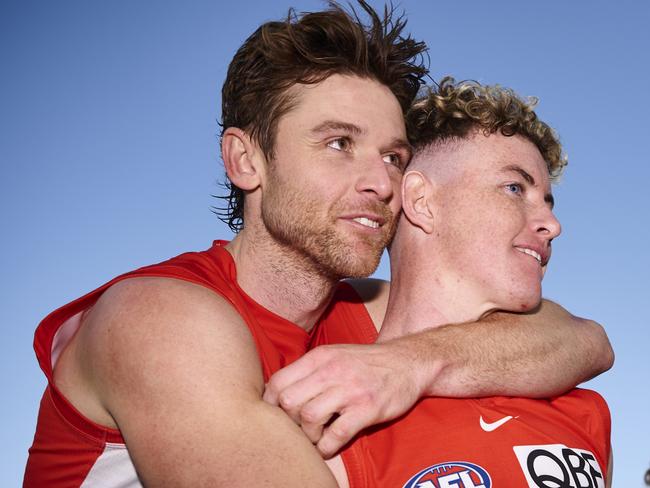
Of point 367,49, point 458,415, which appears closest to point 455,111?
point 367,49

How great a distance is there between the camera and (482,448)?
2955 millimetres

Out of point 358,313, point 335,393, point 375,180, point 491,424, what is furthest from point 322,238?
point 491,424

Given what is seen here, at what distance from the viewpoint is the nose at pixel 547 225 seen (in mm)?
3584

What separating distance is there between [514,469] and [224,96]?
2919 millimetres

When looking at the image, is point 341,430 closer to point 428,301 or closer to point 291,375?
point 291,375

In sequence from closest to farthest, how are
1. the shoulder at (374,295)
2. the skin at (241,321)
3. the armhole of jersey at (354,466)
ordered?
the skin at (241,321) → the armhole of jersey at (354,466) → the shoulder at (374,295)

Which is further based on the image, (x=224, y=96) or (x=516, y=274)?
Result: (x=224, y=96)

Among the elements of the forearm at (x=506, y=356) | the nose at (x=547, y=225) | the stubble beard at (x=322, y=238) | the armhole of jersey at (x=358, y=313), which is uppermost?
the nose at (x=547, y=225)

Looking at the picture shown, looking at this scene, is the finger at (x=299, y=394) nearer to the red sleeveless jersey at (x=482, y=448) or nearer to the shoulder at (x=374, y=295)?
the red sleeveless jersey at (x=482, y=448)

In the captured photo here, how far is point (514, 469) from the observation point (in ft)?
9.48

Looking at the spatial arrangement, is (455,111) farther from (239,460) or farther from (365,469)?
(239,460)

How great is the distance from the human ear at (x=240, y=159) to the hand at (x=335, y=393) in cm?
142

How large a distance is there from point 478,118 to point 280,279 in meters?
1.50

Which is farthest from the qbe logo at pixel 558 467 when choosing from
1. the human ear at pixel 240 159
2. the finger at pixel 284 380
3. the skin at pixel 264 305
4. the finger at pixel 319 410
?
the human ear at pixel 240 159
